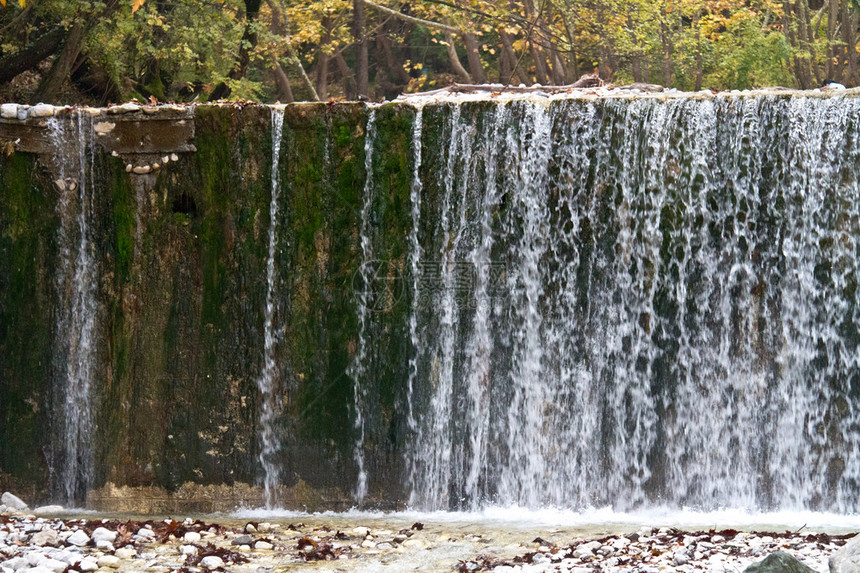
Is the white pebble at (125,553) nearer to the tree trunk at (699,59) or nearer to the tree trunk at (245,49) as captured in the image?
the tree trunk at (245,49)

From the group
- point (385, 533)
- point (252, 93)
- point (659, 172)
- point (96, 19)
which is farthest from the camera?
point (252, 93)

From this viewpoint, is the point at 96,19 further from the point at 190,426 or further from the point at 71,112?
the point at 190,426

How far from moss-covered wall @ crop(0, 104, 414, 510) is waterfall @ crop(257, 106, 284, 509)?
0.05 meters

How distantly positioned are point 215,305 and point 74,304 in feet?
4.06

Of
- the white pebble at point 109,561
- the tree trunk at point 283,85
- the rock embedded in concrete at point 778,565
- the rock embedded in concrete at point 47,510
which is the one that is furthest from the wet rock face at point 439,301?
the tree trunk at point 283,85

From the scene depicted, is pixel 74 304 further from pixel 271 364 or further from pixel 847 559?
pixel 847 559

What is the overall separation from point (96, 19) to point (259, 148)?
4.50 meters

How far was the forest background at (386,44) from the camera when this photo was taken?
11.6 m

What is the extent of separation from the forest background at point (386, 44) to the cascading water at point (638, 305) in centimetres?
480

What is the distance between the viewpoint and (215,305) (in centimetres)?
818

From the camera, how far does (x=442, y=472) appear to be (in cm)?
800

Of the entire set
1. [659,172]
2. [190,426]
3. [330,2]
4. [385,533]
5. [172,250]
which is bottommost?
[385,533]

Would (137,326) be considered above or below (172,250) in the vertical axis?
below

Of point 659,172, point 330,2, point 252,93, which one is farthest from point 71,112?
point 330,2
